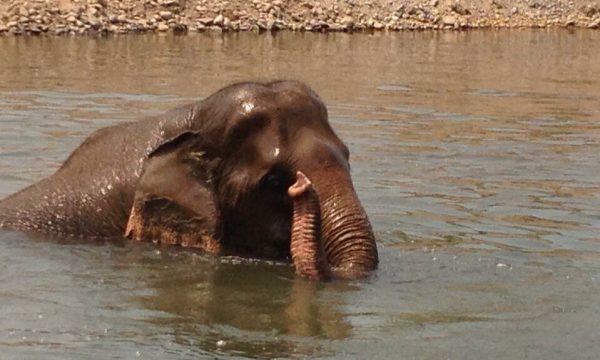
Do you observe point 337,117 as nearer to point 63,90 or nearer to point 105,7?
point 63,90

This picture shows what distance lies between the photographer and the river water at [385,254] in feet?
30.6

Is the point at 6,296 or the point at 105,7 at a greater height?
the point at 6,296

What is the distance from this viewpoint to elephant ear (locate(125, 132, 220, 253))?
443 inches

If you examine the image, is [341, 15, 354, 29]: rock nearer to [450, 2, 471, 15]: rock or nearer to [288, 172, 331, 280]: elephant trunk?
[450, 2, 471, 15]: rock

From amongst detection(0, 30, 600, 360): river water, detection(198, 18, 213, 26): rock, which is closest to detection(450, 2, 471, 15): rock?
detection(198, 18, 213, 26): rock

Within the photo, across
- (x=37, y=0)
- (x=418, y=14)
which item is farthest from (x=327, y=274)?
(x=418, y=14)

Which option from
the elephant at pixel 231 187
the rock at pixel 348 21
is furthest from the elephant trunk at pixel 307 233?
the rock at pixel 348 21

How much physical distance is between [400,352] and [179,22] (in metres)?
34.0

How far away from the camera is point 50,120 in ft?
68.2

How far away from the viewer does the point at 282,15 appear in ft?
147

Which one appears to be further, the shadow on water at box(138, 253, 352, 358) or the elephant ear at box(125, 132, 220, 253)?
the elephant ear at box(125, 132, 220, 253)

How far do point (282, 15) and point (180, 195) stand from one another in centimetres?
3398

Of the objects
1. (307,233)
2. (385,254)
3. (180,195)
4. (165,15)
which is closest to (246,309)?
(307,233)

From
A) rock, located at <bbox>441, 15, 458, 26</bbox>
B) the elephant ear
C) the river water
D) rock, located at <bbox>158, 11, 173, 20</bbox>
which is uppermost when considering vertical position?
the elephant ear
